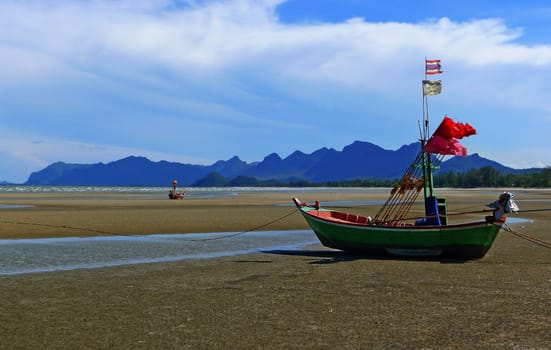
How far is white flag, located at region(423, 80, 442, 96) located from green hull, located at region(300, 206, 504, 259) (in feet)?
18.5

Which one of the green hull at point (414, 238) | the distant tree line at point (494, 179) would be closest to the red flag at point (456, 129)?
the green hull at point (414, 238)

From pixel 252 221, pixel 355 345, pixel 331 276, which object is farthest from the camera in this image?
pixel 252 221

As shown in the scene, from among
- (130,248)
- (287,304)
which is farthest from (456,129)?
(130,248)

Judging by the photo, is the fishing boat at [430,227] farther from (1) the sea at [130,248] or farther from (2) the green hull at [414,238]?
(1) the sea at [130,248]

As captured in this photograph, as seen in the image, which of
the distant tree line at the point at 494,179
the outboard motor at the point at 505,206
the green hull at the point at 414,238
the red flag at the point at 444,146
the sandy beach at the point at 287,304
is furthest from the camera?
the distant tree line at the point at 494,179

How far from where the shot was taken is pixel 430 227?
18.8m

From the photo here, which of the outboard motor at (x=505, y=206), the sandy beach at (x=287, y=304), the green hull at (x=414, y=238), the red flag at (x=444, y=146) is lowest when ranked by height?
the sandy beach at (x=287, y=304)

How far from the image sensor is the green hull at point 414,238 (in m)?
18.3

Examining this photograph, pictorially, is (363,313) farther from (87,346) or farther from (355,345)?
(87,346)

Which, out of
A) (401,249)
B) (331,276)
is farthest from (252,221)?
(331,276)

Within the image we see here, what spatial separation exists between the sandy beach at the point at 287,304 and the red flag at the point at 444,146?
397 cm

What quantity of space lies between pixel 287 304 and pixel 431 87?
42.7 ft

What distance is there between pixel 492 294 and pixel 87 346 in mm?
9062

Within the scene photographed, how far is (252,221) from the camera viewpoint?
34.7 meters
